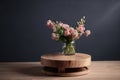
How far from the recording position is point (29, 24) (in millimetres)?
3459

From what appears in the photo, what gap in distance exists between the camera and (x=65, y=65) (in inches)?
105

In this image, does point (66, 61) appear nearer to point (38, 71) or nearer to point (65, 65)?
point (65, 65)

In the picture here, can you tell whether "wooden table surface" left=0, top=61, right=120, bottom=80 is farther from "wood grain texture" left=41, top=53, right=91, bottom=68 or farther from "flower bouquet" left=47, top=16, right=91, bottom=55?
"flower bouquet" left=47, top=16, right=91, bottom=55

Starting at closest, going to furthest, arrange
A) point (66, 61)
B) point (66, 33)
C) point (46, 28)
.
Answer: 1. point (66, 61)
2. point (66, 33)
3. point (46, 28)

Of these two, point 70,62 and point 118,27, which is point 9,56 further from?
point 118,27

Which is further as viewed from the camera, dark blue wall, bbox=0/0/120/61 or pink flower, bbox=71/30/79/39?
dark blue wall, bbox=0/0/120/61

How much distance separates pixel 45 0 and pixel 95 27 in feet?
2.49

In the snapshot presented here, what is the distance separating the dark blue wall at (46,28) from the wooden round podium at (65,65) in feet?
2.27

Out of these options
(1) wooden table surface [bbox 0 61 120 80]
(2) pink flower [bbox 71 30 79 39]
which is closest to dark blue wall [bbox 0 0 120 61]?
(1) wooden table surface [bbox 0 61 120 80]

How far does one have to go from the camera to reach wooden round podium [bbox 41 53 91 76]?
2.67 metres

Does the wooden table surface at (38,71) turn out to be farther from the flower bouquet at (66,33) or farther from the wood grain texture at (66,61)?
the flower bouquet at (66,33)

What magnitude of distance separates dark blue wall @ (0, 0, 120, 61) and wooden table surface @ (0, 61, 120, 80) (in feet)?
0.58

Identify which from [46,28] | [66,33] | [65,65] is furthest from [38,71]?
[46,28]

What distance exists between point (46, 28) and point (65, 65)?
0.94 meters
